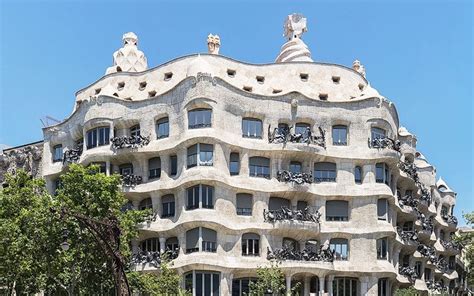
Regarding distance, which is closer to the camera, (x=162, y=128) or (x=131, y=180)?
(x=131, y=180)

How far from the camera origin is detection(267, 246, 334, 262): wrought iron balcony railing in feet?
170

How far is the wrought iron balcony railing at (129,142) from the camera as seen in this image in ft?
179

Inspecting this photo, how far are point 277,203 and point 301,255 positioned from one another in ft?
14.0

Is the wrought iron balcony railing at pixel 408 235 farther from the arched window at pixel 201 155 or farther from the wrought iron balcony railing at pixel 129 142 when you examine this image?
the wrought iron balcony railing at pixel 129 142

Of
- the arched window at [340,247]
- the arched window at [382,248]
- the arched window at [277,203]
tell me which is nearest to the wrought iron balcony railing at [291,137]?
the arched window at [277,203]

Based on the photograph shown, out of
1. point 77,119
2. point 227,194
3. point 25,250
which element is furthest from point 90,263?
point 77,119

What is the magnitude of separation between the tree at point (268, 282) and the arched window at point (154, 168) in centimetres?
995

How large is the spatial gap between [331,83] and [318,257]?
14.0 metres

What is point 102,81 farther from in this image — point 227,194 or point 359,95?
point 359,95

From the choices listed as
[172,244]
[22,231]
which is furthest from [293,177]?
[22,231]

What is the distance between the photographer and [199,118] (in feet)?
173

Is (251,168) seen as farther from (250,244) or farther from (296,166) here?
(250,244)

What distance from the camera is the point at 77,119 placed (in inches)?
2287

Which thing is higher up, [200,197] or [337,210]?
[200,197]
